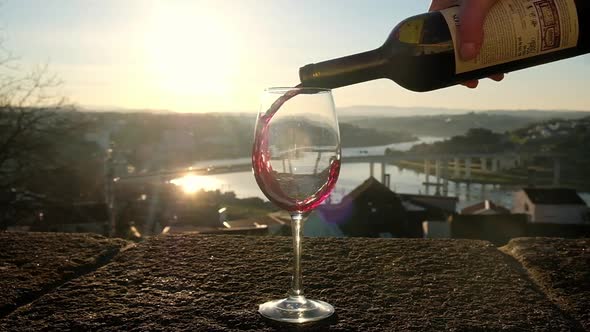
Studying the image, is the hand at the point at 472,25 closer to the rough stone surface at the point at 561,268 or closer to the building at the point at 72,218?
the rough stone surface at the point at 561,268

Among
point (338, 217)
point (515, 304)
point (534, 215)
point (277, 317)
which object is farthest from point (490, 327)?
point (534, 215)

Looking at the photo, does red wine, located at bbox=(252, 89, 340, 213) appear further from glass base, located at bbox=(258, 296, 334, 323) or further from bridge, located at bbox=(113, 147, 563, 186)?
bridge, located at bbox=(113, 147, 563, 186)

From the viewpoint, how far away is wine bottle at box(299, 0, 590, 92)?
3.52ft

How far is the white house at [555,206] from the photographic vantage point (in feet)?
45.4

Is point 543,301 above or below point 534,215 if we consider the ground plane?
above

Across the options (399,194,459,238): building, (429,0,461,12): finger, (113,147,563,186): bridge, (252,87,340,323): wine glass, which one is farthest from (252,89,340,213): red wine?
(113,147,563,186): bridge

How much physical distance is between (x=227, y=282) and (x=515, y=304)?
406 millimetres

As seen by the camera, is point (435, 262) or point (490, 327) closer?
point (490, 327)

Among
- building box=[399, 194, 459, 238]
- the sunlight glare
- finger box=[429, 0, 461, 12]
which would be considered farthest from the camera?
the sunlight glare

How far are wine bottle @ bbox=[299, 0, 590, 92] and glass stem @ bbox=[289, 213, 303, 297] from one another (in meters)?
0.33

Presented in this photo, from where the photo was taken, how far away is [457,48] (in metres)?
1.08

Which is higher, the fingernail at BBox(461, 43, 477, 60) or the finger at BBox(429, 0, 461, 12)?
the finger at BBox(429, 0, 461, 12)

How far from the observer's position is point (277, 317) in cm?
70

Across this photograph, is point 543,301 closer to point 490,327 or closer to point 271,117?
point 490,327
